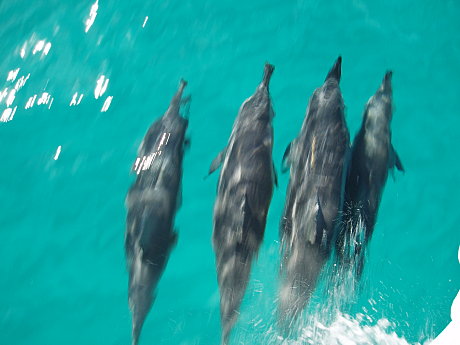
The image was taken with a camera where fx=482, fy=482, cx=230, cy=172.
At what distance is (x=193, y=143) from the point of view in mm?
6625

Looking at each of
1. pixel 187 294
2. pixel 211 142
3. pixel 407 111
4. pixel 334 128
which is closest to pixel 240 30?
pixel 211 142

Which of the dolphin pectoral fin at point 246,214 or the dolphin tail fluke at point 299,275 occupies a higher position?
the dolphin pectoral fin at point 246,214

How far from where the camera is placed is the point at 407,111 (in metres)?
6.85

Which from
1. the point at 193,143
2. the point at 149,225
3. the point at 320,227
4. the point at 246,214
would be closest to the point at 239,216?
the point at 246,214

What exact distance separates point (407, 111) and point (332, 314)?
10.0 ft

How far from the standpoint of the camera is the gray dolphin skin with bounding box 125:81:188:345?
182 inches

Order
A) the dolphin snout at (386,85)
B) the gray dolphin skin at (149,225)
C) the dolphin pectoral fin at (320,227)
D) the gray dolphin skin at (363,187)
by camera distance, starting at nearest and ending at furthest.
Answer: the dolphin pectoral fin at (320,227) < the gray dolphin skin at (149,225) < the gray dolphin skin at (363,187) < the dolphin snout at (386,85)

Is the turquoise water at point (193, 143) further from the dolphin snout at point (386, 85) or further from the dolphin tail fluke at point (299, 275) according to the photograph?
the dolphin snout at point (386, 85)

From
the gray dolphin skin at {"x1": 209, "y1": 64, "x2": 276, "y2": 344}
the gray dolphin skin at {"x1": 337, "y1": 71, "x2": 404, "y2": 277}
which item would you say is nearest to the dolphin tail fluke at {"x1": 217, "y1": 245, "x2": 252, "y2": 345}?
the gray dolphin skin at {"x1": 209, "y1": 64, "x2": 276, "y2": 344}

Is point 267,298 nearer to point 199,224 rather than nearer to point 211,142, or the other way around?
point 199,224

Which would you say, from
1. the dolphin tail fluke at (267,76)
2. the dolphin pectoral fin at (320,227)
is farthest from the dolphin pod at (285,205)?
the dolphin tail fluke at (267,76)

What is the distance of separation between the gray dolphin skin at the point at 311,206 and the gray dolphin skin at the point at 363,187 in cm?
30

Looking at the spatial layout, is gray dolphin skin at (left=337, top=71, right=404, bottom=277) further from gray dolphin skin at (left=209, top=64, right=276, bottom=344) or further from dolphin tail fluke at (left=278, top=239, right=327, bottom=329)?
gray dolphin skin at (left=209, top=64, right=276, bottom=344)

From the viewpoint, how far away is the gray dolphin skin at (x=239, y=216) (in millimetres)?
4371
